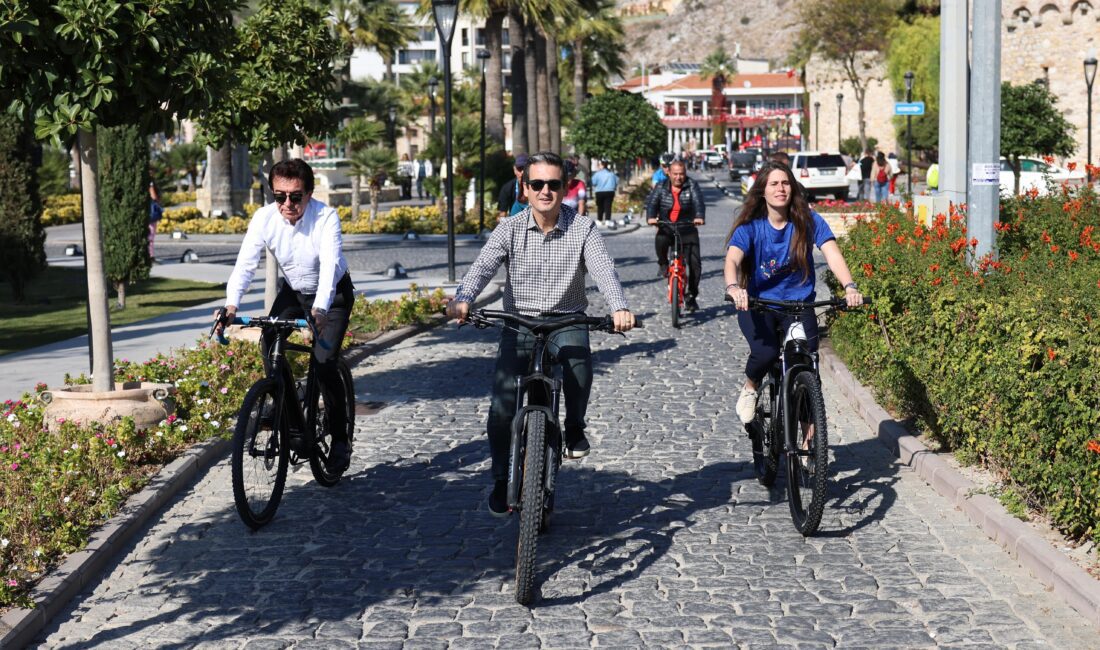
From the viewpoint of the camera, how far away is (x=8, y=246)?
19.7 metres

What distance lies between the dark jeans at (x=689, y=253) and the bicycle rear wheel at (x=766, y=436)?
7.90 metres

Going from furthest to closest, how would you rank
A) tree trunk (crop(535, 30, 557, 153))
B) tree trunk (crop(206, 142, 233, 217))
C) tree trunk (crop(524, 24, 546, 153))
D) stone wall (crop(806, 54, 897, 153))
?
stone wall (crop(806, 54, 897, 153))
tree trunk (crop(206, 142, 233, 217))
tree trunk (crop(535, 30, 557, 153))
tree trunk (crop(524, 24, 546, 153))

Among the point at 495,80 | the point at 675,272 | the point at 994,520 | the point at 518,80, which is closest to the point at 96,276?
the point at 994,520

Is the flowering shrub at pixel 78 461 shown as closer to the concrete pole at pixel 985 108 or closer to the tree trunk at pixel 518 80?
the concrete pole at pixel 985 108

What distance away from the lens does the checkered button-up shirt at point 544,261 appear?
21.0 feet

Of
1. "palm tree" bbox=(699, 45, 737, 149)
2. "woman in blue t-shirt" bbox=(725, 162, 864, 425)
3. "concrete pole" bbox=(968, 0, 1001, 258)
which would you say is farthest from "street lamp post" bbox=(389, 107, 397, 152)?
"palm tree" bbox=(699, 45, 737, 149)

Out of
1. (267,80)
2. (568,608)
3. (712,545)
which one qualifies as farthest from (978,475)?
(267,80)

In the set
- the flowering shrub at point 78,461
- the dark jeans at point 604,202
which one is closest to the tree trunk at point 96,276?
the flowering shrub at point 78,461

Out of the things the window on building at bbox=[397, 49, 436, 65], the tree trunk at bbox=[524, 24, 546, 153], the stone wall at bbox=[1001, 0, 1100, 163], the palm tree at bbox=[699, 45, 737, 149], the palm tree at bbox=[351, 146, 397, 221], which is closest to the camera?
the tree trunk at bbox=[524, 24, 546, 153]

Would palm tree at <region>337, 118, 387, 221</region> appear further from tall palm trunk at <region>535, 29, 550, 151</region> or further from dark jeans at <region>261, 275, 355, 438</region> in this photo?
dark jeans at <region>261, 275, 355, 438</region>

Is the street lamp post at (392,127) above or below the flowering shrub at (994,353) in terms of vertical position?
above

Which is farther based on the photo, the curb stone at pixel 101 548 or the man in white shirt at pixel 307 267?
the man in white shirt at pixel 307 267

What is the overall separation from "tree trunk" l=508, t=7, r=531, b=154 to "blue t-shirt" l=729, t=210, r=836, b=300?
102ft

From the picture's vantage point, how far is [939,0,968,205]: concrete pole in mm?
13023
